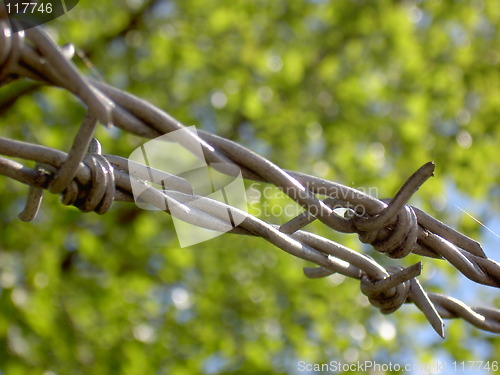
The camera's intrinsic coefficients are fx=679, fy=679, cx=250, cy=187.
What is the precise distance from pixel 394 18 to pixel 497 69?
0.91 meters

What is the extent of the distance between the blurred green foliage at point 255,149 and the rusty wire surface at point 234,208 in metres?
2.20

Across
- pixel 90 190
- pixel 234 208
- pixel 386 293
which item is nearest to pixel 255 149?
pixel 386 293

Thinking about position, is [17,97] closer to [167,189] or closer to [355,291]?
[355,291]

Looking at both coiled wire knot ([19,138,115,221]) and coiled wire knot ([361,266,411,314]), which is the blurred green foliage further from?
coiled wire knot ([19,138,115,221])

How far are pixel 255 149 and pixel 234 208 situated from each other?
317 centimetres

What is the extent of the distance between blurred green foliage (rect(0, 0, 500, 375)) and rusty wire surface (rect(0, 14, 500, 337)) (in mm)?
2199

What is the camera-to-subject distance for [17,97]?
11.5 ft

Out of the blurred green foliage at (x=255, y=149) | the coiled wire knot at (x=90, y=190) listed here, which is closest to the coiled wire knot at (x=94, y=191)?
the coiled wire knot at (x=90, y=190)

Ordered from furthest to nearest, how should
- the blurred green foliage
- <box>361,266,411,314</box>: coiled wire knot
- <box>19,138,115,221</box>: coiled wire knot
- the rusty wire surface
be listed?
the blurred green foliage → <box>361,266,411,314</box>: coiled wire knot → <box>19,138,115,221</box>: coiled wire knot → the rusty wire surface

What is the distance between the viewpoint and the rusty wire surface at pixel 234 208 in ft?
2.04

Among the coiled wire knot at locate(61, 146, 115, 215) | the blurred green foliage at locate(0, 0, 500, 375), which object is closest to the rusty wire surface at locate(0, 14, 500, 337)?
the coiled wire knot at locate(61, 146, 115, 215)

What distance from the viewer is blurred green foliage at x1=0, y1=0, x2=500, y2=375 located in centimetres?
343

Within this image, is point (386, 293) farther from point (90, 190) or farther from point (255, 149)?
point (255, 149)

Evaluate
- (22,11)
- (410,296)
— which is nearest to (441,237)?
(410,296)
